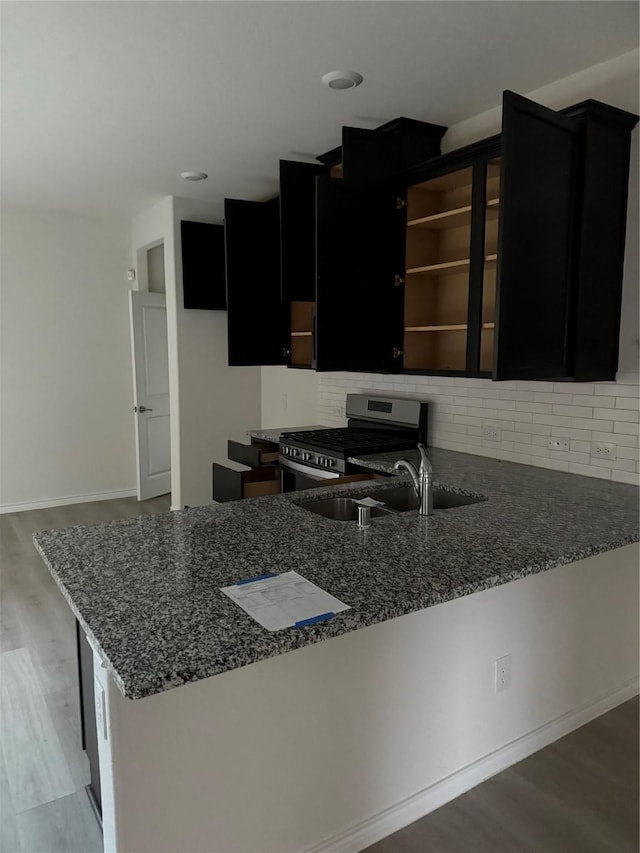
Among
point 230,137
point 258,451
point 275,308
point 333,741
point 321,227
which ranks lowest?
point 333,741

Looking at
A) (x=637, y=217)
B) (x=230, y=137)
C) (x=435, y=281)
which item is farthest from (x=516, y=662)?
(x=230, y=137)

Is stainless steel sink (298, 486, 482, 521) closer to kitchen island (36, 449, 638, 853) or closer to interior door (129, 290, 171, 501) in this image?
kitchen island (36, 449, 638, 853)

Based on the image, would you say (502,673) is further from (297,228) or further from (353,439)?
(297,228)

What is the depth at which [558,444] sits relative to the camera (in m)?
2.71

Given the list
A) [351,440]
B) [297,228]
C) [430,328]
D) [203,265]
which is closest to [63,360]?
[203,265]

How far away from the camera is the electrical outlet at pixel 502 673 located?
2020mm

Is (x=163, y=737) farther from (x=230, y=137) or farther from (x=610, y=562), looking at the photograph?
(x=230, y=137)

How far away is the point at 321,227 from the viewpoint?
288 cm

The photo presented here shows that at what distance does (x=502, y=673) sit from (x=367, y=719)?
58 centimetres

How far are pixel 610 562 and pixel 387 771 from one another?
1.18 meters

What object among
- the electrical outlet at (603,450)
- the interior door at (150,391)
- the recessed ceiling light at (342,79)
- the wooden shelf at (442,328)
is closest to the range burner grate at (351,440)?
the wooden shelf at (442,328)

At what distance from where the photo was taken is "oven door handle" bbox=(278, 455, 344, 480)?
3.13 m

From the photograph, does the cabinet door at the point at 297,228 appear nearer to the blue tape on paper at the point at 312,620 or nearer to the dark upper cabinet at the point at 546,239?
the dark upper cabinet at the point at 546,239

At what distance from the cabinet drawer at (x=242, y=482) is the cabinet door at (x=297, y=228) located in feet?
3.40
